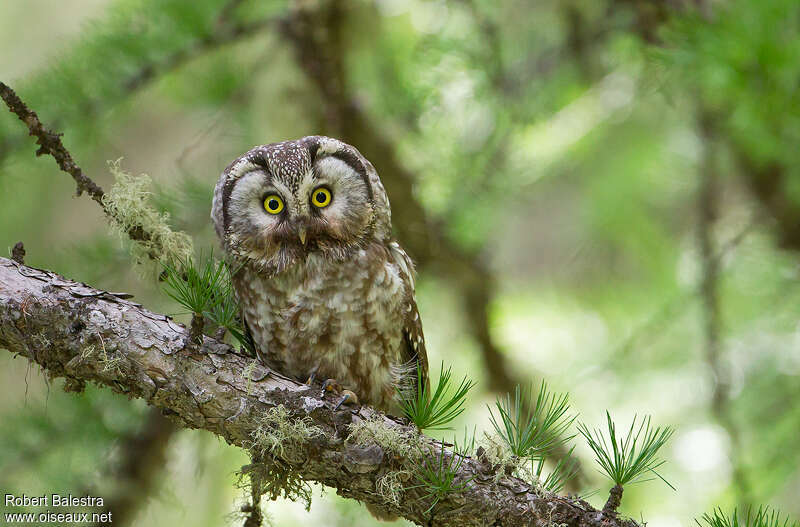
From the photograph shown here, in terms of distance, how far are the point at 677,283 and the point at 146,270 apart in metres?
2.80

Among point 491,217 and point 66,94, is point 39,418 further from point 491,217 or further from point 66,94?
point 491,217

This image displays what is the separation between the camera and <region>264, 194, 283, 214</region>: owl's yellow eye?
2.02m

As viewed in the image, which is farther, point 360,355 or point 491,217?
point 491,217

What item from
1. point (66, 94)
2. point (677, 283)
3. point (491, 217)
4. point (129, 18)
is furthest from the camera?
point (677, 283)

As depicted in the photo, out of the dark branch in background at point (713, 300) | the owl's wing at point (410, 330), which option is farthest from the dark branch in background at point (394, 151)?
the owl's wing at point (410, 330)

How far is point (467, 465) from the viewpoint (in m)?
1.72

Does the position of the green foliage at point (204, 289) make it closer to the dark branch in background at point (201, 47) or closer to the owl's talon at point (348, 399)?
the owl's talon at point (348, 399)

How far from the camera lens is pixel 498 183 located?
324cm

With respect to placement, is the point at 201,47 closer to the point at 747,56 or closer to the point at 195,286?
the point at 195,286

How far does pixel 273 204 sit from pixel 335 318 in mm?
366

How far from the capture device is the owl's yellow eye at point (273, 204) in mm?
2020

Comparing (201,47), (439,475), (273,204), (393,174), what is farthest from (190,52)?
(439,475)

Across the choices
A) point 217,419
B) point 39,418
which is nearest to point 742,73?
point 217,419

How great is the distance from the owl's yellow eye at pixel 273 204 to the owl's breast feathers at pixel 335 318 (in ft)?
0.53
